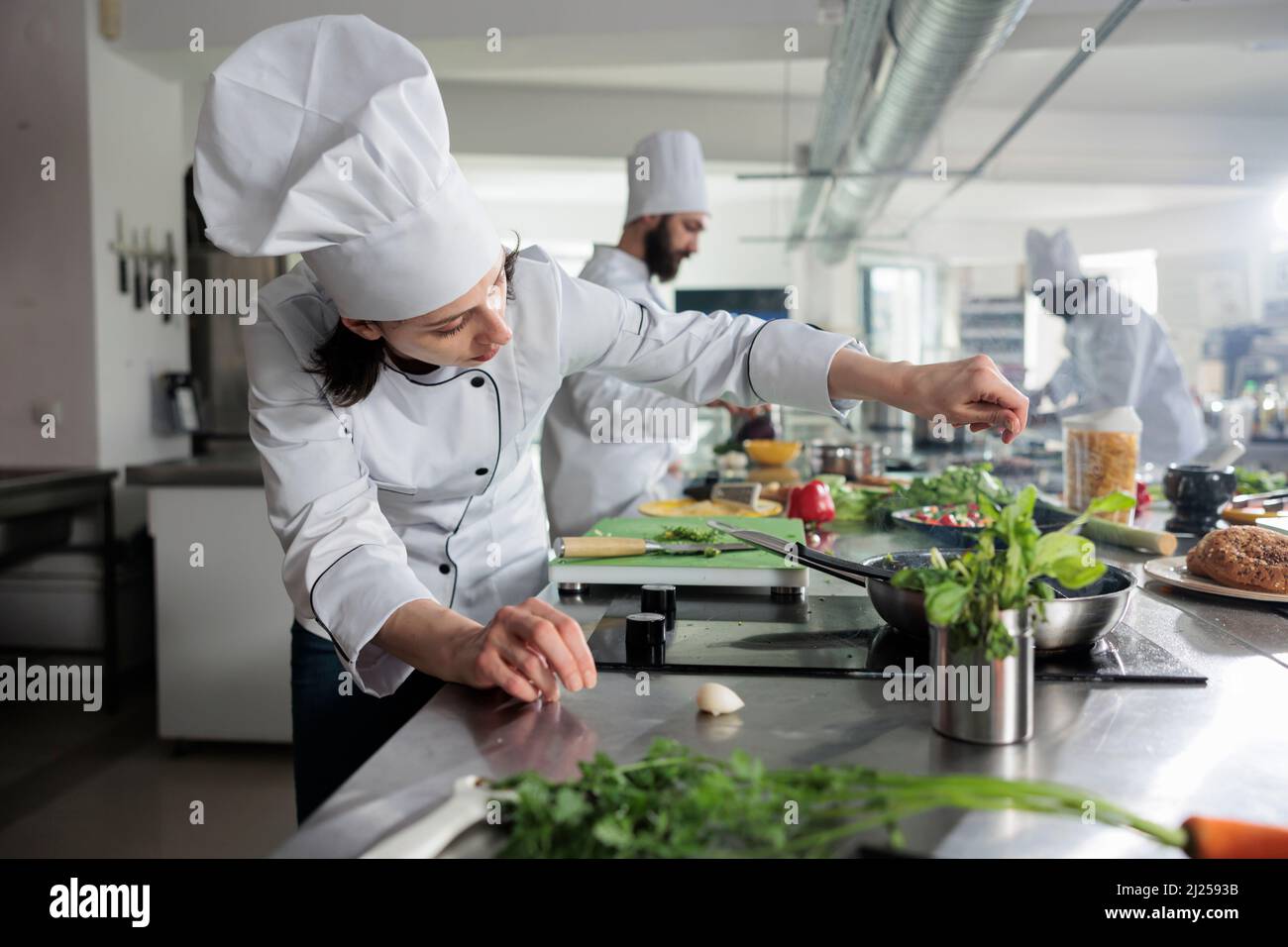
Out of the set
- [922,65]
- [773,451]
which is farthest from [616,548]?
[922,65]

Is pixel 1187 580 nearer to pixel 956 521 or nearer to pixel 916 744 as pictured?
pixel 956 521

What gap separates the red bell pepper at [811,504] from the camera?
2150 millimetres

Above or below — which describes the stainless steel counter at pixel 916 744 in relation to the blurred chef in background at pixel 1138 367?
below

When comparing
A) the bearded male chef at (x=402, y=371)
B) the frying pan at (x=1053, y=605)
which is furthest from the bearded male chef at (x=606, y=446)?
the frying pan at (x=1053, y=605)

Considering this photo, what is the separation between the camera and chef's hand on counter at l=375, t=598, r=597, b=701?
0.95 m

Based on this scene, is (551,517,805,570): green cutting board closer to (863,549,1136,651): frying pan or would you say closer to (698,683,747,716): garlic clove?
(863,549,1136,651): frying pan

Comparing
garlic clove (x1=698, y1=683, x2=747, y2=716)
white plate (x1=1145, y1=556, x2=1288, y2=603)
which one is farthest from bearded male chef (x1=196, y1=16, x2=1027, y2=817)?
white plate (x1=1145, y1=556, x2=1288, y2=603)

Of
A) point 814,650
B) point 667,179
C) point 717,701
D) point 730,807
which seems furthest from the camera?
point 667,179

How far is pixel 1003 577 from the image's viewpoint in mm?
831

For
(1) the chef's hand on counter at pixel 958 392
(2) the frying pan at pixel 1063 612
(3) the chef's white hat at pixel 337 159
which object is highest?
(3) the chef's white hat at pixel 337 159

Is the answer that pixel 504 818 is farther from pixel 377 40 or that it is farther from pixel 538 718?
pixel 377 40

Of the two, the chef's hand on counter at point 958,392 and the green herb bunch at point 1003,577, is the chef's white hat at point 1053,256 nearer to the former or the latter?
the chef's hand on counter at point 958,392

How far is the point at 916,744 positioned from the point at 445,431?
0.82 meters

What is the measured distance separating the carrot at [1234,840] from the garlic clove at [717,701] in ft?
1.31
